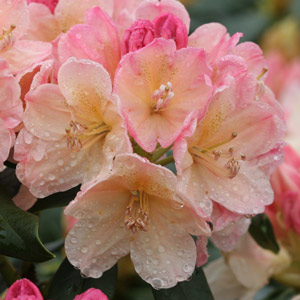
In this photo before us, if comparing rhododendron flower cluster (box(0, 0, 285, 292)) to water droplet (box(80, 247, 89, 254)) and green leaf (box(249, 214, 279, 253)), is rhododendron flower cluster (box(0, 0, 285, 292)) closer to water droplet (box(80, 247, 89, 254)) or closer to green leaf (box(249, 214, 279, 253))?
water droplet (box(80, 247, 89, 254))

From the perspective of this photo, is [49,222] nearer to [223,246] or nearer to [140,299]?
[140,299]

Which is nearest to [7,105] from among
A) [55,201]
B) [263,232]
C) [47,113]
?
[47,113]

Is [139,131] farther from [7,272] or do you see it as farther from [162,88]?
[7,272]

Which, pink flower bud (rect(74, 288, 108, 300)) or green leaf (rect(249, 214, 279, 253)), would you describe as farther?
green leaf (rect(249, 214, 279, 253))

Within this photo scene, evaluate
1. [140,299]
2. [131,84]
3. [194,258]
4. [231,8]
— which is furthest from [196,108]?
[231,8]

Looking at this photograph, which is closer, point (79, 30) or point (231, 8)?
point (79, 30)

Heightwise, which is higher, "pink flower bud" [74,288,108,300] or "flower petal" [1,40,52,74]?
"flower petal" [1,40,52,74]

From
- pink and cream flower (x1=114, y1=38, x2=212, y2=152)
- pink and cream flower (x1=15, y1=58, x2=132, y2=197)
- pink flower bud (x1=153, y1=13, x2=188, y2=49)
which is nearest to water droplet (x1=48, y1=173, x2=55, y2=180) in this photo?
pink and cream flower (x1=15, y1=58, x2=132, y2=197)

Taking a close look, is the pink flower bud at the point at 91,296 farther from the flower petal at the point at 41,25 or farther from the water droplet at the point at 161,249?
the flower petal at the point at 41,25
